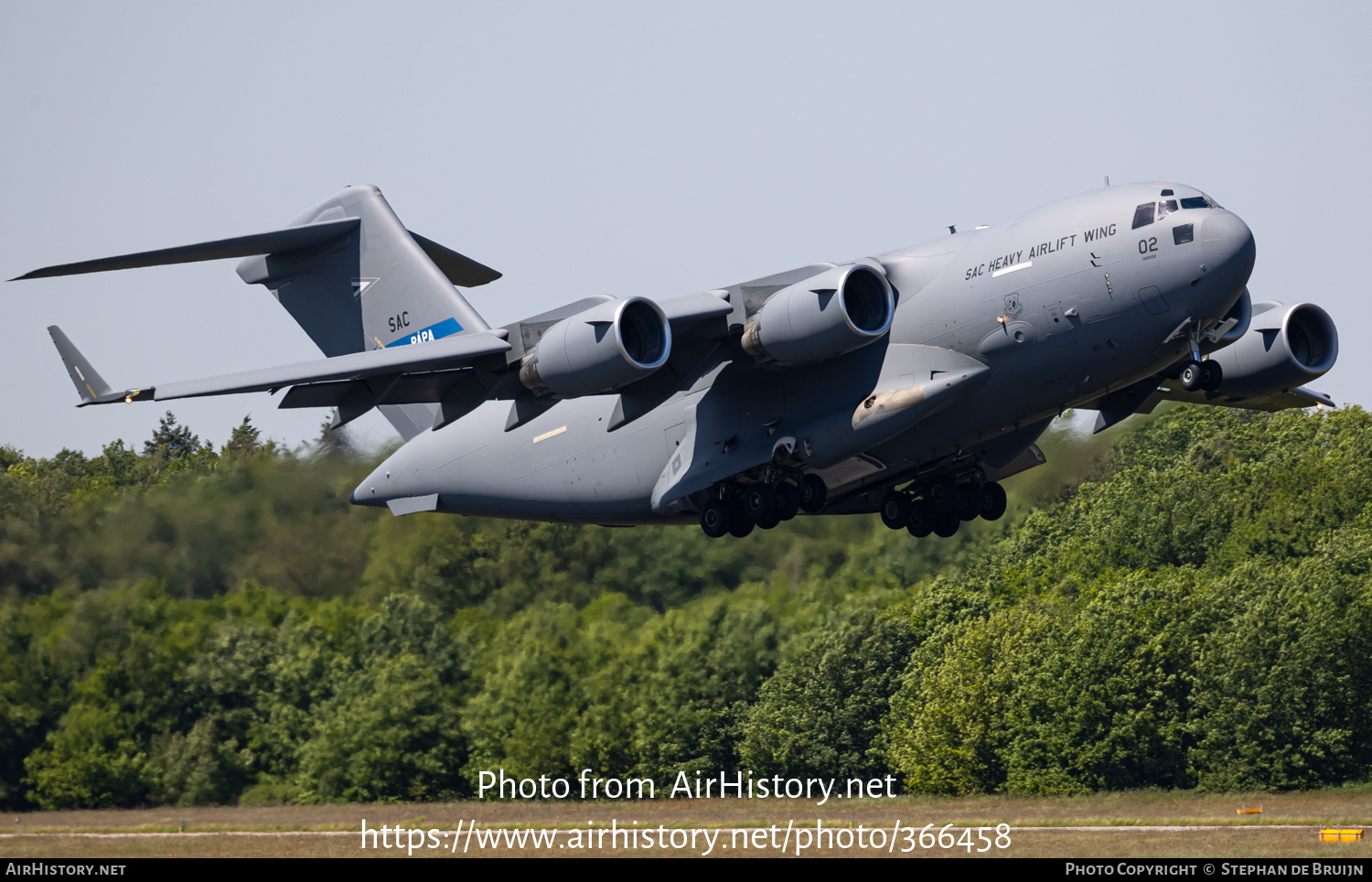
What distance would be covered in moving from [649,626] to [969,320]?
12.3 metres

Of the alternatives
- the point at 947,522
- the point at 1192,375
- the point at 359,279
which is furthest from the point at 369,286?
the point at 1192,375

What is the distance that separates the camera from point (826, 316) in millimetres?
13109

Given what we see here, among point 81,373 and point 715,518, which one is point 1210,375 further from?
point 81,373

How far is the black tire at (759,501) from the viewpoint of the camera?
14.6 meters

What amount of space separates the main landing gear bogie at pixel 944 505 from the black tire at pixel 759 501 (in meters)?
1.78

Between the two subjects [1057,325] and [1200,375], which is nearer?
[1057,325]

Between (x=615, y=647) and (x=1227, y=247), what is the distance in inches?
561

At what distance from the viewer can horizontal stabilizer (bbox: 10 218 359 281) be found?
49.6 feet

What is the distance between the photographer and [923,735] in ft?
92.4

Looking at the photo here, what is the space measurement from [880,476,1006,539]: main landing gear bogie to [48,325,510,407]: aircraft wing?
14.7 feet

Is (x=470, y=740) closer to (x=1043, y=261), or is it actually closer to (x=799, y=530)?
(x=799, y=530)

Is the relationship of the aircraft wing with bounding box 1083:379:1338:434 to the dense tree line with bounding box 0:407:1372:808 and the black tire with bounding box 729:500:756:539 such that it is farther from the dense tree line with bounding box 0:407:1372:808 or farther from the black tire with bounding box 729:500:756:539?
the dense tree line with bounding box 0:407:1372:808

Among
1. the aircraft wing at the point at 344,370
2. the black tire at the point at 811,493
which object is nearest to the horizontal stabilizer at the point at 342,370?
the aircraft wing at the point at 344,370
